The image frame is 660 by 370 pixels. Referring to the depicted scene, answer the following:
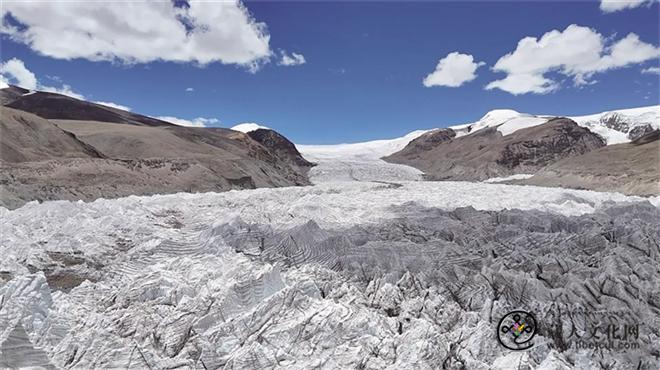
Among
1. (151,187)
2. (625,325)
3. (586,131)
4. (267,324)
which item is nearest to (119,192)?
(151,187)

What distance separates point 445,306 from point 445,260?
2055 millimetres

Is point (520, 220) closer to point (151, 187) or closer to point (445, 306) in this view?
point (445, 306)

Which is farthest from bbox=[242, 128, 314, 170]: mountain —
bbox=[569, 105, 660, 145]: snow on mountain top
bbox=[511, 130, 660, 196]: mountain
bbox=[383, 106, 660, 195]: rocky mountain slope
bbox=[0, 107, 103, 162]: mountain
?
bbox=[569, 105, 660, 145]: snow on mountain top

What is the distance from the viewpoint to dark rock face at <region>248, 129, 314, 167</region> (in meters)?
92.8

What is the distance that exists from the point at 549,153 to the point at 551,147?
1.86m

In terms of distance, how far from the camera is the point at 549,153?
80.3 metres

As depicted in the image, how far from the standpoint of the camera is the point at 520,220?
17.0m

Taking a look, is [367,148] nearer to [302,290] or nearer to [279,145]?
[279,145]

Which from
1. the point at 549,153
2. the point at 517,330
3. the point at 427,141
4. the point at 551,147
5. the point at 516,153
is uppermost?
the point at 427,141

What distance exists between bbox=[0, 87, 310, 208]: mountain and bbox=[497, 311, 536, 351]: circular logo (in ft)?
65.3

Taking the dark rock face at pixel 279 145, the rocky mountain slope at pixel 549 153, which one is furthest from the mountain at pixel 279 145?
the rocky mountain slope at pixel 549 153

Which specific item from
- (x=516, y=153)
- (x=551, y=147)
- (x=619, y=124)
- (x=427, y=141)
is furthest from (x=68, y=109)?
(x=619, y=124)

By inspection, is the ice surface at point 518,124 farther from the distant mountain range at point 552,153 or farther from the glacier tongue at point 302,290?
the glacier tongue at point 302,290

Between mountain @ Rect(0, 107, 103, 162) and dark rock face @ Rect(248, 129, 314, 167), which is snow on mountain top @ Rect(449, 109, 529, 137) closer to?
dark rock face @ Rect(248, 129, 314, 167)
